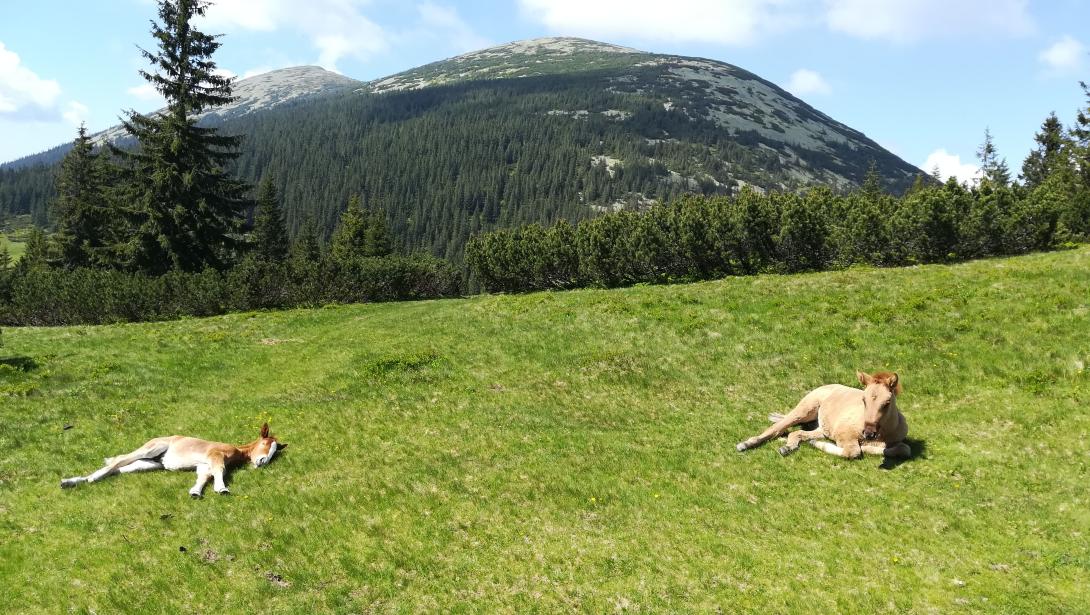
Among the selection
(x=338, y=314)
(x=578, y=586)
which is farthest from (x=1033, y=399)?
(x=338, y=314)

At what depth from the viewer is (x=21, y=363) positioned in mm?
23984

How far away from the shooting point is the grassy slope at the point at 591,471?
9.98 metres

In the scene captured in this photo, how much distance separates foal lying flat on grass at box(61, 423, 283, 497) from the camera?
14.3 meters

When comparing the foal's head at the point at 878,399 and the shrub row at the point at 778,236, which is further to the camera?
the shrub row at the point at 778,236

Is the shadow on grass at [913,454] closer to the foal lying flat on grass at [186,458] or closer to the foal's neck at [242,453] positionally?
the foal lying flat on grass at [186,458]

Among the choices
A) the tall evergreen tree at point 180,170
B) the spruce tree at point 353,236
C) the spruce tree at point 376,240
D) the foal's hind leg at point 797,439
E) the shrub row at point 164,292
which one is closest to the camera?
the foal's hind leg at point 797,439

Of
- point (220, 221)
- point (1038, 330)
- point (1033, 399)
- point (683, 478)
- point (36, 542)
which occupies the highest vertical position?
point (220, 221)

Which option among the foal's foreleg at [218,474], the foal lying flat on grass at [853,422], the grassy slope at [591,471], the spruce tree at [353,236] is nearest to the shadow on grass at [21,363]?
the grassy slope at [591,471]

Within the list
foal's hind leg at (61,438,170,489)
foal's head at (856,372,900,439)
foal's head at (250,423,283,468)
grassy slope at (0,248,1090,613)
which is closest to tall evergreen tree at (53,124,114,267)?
grassy slope at (0,248,1090,613)

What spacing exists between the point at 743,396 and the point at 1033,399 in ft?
26.2

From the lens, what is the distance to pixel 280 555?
439 inches

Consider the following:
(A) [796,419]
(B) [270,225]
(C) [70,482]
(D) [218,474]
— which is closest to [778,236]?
(A) [796,419]

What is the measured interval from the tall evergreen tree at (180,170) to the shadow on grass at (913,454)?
54.5m

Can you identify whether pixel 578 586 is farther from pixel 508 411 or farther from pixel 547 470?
pixel 508 411
